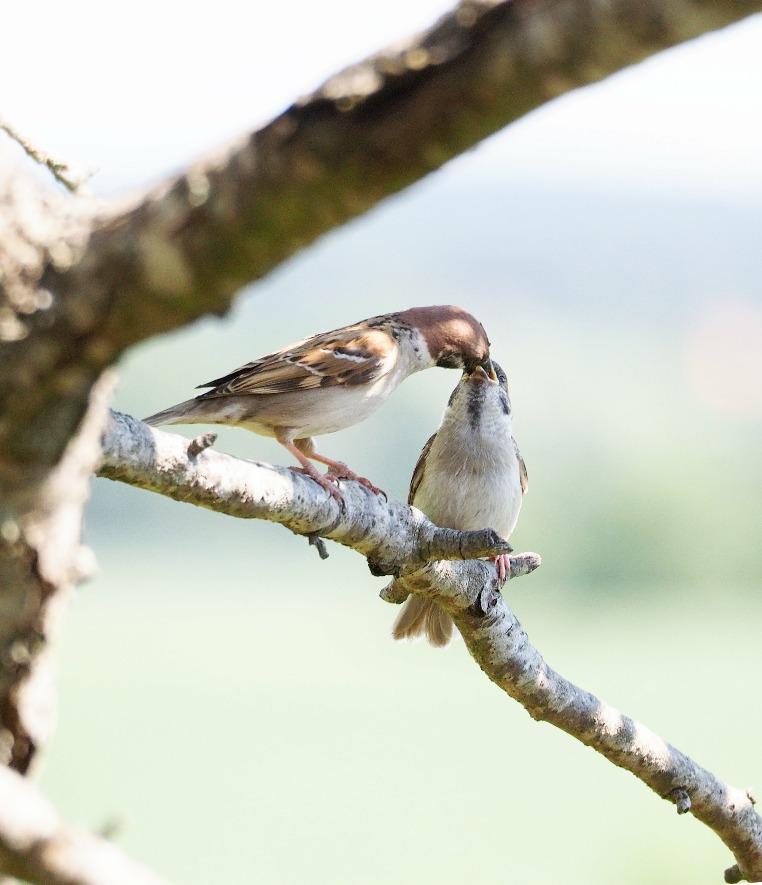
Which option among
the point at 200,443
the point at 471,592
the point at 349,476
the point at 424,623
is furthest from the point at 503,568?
the point at 200,443

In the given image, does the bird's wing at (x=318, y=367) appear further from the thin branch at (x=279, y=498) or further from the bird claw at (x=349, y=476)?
the thin branch at (x=279, y=498)

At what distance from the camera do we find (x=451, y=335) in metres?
4.21

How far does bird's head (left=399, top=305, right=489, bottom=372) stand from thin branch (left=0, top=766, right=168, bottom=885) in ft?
10.5

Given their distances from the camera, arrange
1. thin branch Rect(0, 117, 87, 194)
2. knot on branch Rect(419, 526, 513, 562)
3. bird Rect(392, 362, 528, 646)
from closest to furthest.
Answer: thin branch Rect(0, 117, 87, 194), knot on branch Rect(419, 526, 513, 562), bird Rect(392, 362, 528, 646)

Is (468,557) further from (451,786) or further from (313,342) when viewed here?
(451,786)

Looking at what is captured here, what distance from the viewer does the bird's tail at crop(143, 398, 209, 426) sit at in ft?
12.5

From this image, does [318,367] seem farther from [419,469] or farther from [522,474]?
[522,474]

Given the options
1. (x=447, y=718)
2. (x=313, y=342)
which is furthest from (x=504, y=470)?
(x=447, y=718)

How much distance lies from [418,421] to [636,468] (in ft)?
25.6

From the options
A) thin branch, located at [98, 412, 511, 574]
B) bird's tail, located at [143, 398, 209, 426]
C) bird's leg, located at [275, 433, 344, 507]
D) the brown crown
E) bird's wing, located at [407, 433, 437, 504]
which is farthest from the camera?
bird's wing, located at [407, 433, 437, 504]

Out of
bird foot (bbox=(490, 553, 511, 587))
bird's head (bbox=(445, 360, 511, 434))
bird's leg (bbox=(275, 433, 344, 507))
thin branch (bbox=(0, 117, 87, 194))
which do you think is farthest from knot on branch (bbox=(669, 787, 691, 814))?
thin branch (bbox=(0, 117, 87, 194))

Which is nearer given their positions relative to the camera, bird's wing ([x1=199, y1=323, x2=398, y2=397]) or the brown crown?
bird's wing ([x1=199, y1=323, x2=398, y2=397])

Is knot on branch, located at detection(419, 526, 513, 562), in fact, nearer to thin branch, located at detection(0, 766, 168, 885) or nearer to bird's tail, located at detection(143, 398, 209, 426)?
bird's tail, located at detection(143, 398, 209, 426)

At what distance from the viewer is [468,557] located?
111 inches
